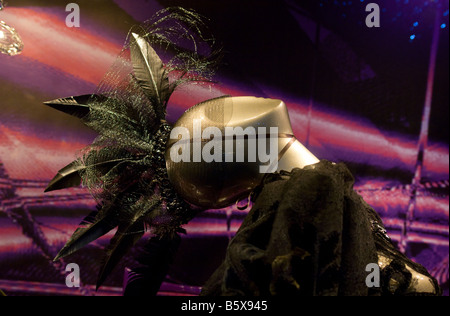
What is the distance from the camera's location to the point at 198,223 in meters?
1.20

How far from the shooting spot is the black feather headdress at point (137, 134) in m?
0.77

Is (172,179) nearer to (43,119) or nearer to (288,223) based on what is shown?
(288,223)

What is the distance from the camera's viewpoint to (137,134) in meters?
0.78

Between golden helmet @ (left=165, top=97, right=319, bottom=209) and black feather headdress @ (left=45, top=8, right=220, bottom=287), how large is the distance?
0.09 m

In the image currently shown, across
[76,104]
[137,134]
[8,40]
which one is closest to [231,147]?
[137,134]

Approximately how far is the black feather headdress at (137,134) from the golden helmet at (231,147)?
86 mm

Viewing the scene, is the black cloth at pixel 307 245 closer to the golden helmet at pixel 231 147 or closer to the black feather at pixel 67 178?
the golden helmet at pixel 231 147

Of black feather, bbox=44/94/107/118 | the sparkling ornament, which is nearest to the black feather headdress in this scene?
black feather, bbox=44/94/107/118

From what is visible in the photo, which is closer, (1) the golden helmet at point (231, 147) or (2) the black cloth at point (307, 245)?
(2) the black cloth at point (307, 245)

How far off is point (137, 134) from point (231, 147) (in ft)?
0.82

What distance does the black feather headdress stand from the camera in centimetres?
77

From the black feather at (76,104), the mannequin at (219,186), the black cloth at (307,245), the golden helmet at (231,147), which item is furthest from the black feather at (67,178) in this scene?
the black cloth at (307,245)
